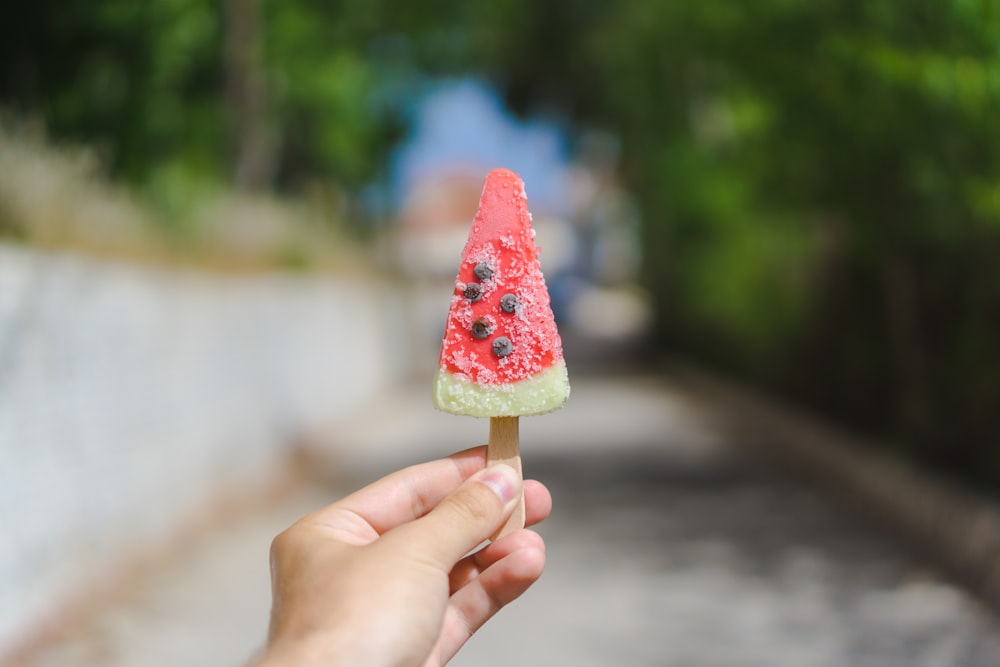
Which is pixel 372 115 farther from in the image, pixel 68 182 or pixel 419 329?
pixel 68 182

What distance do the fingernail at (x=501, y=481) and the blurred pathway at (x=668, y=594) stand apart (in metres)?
2.06

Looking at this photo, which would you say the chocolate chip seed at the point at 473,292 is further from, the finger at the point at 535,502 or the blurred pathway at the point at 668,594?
the blurred pathway at the point at 668,594

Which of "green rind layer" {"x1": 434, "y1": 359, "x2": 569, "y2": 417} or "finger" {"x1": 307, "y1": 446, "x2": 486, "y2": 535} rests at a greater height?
"green rind layer" {"x1": 434, "y1": 359, "x2": 569, "y2": 417}

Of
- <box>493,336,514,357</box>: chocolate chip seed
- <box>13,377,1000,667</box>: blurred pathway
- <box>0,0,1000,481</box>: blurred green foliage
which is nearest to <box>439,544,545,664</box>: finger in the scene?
<box>493,336,514,357</box>: chocolate chip seed

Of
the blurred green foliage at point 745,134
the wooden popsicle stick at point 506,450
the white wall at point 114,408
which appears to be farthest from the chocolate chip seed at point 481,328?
the white wall at point 114,408

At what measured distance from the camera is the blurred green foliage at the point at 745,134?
7.91 metres

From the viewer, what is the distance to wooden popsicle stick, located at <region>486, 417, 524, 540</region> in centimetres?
233

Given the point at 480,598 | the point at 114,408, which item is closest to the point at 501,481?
the point at 480,598

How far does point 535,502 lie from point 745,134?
31.6 feet

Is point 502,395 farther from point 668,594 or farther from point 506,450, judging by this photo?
point 668,594

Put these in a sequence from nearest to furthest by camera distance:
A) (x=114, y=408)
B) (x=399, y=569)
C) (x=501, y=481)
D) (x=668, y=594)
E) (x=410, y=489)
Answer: (x=399, y=569)
(x=501, y=481)
(x=410, y=489)
(x=668, y=594)
(x=114, y=408)

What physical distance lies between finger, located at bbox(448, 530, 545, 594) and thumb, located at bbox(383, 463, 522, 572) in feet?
0.17

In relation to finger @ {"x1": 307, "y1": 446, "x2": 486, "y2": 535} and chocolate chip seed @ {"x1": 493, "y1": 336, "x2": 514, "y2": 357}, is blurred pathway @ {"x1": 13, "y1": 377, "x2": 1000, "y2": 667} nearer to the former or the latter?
finger @ {"x1": 307, "y1": 446, "x2": 486, "y2": 535}

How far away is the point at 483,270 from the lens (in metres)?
2.32
